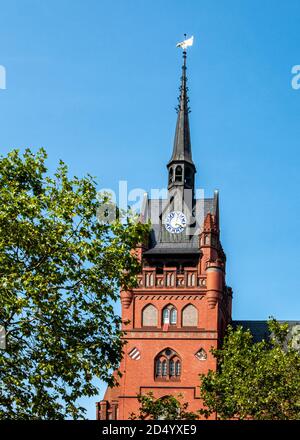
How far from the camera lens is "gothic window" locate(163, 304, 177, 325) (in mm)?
88188

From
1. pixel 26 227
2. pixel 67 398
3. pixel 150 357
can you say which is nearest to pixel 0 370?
pixel 67 398

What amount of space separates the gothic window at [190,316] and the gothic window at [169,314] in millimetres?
808

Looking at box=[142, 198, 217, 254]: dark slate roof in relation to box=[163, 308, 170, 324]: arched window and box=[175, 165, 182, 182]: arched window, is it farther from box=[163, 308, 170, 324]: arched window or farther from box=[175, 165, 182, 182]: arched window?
box=[163, 308, 170, 324]: arched window

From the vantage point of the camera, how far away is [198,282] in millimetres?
89188

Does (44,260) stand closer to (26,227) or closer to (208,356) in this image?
(26,227)

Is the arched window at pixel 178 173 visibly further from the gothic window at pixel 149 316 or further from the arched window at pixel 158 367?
the arched window at pixel 158 367

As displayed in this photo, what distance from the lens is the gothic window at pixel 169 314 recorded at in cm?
8819

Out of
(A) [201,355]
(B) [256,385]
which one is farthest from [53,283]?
(A) [201,355]

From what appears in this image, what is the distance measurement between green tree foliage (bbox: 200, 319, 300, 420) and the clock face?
22220 mm

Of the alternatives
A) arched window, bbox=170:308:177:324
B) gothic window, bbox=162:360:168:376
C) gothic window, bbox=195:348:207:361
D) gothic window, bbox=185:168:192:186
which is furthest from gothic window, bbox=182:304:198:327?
gothic window, bbox=185:168:192:186

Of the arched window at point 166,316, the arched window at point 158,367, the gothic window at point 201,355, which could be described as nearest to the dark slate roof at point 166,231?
the arched window at point 166,316
